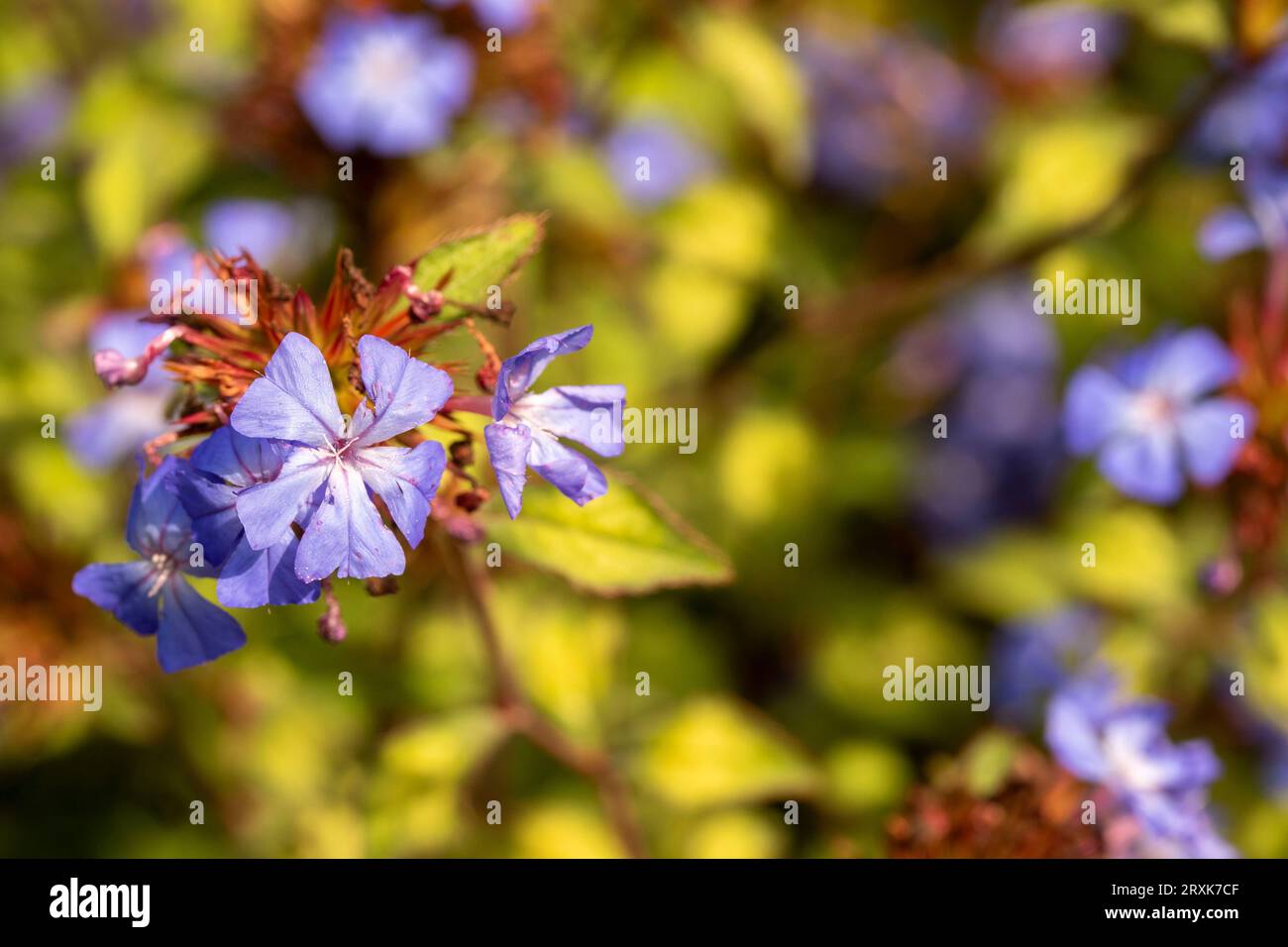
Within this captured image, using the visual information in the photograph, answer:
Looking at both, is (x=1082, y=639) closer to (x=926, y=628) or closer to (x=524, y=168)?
(x=926, y=628)

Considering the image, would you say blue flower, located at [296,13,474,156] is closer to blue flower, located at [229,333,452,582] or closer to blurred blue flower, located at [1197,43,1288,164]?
blue flower, located at [229,333,452,582]

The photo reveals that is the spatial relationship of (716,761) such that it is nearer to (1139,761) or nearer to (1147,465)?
(1139,761)

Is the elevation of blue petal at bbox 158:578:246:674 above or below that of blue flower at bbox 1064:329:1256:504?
below

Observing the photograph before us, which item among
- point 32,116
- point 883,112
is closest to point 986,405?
point 883,112

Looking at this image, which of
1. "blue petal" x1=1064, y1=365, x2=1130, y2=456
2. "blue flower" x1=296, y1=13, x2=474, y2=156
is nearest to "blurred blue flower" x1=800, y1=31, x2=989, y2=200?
"blue petal" x1=1064, y1=365, x2=1130, y2=456

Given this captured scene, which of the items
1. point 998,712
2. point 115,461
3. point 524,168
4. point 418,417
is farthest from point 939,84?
point 418,417

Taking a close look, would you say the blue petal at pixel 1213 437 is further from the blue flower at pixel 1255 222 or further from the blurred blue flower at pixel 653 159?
the blurred blue flower at pixel 653 159
